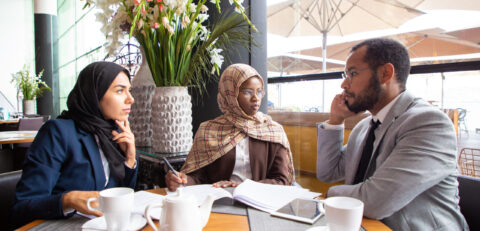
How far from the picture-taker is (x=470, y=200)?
1.20 meters

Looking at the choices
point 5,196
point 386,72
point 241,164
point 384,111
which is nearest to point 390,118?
point 384,111

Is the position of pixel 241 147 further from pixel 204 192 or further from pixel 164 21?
pixel 164 21

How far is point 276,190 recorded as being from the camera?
1253 mm

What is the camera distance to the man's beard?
4.60ft

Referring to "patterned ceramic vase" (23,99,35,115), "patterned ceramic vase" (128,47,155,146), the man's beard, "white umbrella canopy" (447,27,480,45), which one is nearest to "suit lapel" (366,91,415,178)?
the man's beard

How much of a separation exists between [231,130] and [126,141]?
0.61 m

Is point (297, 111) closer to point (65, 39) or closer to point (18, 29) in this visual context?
point (65, 39)

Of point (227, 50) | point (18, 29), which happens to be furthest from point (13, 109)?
point (227, 50)

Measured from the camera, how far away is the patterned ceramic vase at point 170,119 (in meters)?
1.93

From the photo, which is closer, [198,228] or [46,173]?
[198,228]

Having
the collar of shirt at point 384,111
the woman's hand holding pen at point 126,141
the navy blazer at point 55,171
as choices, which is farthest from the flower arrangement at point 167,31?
the collar of shirt at point 384,111

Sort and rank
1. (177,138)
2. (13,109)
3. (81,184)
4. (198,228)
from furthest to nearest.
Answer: (13,109)
(177,138)
(81,184)
(198,228)

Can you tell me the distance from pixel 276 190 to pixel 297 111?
1.82 meters

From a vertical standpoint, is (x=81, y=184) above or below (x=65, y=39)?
below
